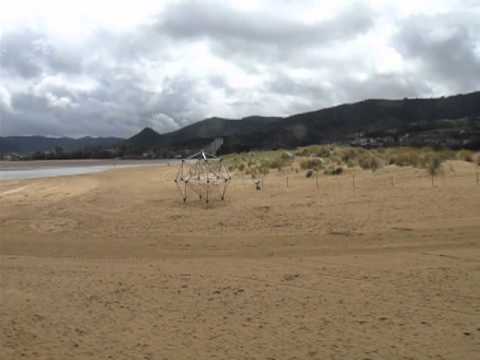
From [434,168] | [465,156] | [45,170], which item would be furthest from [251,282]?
[45,170]

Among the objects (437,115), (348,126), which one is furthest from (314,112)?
(437,115)

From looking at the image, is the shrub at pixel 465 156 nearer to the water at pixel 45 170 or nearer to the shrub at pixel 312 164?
the shrub at pixel 312 164

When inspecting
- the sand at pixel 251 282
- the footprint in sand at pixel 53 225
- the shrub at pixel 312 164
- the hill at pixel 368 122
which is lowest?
the sand at pixel 251 282

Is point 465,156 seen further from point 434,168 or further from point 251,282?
point 251,282

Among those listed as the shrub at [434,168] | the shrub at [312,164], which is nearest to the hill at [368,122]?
the shrub at [312,164]

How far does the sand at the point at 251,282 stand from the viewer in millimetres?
4328

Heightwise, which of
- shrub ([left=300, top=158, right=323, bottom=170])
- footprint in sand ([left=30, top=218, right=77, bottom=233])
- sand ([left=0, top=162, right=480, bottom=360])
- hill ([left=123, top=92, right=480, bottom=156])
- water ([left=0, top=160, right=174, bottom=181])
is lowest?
sand ([left=0, top=162, right=480, bottom=360])

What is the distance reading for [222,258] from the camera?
7609mm

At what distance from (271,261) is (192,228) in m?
3.52

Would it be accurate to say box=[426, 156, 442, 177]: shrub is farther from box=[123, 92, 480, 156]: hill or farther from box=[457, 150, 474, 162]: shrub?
box=[123, 92, 480, 156]: hill

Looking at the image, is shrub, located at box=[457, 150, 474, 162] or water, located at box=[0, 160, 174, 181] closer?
shrub, located at box=[457, 150, 474, 162]

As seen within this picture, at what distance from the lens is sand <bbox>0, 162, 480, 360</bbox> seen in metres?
4.33

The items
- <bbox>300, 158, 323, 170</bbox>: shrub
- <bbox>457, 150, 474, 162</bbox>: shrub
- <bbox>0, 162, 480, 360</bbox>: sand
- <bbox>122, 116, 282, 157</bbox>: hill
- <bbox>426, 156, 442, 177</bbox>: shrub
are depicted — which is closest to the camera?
<bbox>0, 162, 480, 360</bbox>: sand

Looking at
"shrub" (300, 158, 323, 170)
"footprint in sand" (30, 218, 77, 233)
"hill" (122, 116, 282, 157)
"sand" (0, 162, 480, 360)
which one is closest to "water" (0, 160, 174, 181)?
Answer: "shrub" (300, 158, 323, 170)
